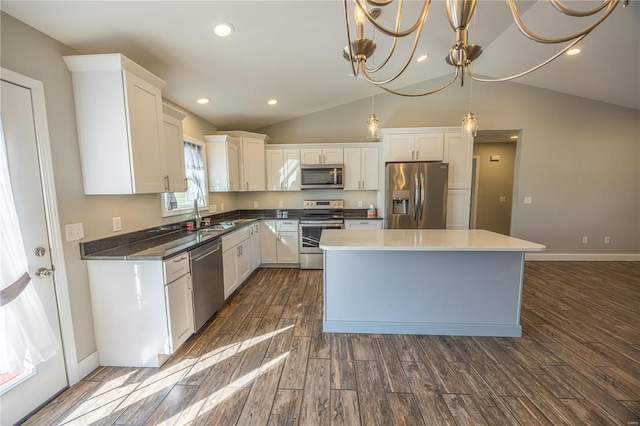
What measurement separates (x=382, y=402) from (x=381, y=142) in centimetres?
377

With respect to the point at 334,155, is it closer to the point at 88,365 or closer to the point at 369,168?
the point at 369,168

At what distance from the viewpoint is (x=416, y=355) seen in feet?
7.18

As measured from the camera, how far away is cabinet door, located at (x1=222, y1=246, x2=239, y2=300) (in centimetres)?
311

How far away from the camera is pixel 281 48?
101 inches

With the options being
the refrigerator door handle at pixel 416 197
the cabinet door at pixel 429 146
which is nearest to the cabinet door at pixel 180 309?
the refrigerator door handle at pixel 416 197

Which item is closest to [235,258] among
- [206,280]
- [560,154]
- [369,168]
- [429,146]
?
[206,280]

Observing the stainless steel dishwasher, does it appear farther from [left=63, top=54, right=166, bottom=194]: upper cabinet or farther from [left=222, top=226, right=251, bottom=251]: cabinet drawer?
[left=63, top=54, right=166, bottom=194]: upper cabinet

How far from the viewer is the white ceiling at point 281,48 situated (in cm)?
183

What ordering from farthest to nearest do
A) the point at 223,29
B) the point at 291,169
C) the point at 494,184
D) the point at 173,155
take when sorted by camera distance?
1. the point at 494,184
2. the point at 291,169
3. the point at 173,155
4. the point at 223,29

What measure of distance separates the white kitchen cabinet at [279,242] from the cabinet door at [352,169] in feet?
3.95

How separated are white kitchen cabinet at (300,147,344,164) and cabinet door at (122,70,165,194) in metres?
2.49

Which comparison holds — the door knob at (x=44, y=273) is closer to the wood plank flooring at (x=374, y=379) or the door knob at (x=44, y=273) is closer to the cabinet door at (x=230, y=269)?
the wood plank flooring at (x=374, y=379)

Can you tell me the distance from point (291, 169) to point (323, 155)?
624 mm

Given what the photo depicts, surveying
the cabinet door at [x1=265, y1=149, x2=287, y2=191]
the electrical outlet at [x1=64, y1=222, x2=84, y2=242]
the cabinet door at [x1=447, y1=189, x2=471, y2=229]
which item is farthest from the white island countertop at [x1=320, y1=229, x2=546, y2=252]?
the cabinet door at [x1=265, y1=149, x2=287, y2=191]
